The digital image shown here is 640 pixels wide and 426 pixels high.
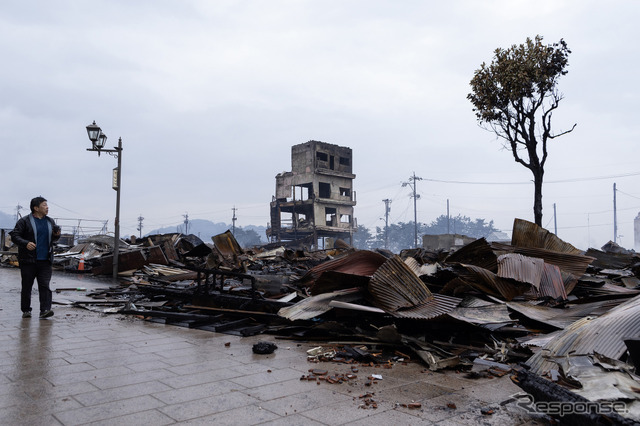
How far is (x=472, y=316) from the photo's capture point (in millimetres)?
4949

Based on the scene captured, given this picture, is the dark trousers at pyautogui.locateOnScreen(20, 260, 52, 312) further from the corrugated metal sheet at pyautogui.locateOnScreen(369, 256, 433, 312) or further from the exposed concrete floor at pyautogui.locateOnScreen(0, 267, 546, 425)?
the corrugated metal sheet at pyautogui.locateOnScreen(369, 256, 433, 312)

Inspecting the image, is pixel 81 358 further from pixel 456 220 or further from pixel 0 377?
pixel 456 220

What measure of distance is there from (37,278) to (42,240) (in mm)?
566

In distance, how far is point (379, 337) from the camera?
469 centimetres

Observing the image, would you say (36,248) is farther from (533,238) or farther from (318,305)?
(533,238)

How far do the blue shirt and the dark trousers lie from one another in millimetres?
91

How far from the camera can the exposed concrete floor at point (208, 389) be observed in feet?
9.31

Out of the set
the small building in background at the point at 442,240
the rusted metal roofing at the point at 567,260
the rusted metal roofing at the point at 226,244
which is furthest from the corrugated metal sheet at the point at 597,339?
the small building in background at the point at 442,240

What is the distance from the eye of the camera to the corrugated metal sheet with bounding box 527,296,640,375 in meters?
3.26

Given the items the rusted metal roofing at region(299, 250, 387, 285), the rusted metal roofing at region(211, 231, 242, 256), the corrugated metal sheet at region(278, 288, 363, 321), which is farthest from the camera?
the rusted metal roofing at region(211, 231, 242, 256)

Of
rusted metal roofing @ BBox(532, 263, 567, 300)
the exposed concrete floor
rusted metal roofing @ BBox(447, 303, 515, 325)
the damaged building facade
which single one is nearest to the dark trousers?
the exposed concrete floor

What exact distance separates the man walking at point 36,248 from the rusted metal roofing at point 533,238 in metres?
7.91

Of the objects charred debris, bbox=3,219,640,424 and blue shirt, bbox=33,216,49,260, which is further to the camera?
blue shirt, bbox=33,216,49,260

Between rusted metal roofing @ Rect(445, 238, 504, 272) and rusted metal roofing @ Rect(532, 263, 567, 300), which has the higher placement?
rusted metal roofing @ Rect(445, 238, 504, 272)
